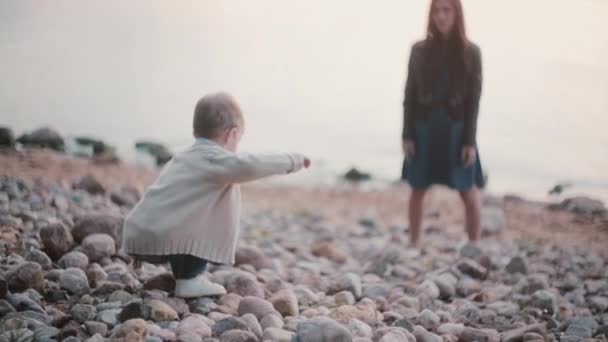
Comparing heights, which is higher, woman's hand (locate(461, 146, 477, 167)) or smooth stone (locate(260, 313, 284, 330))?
woman's hand (locate(461, 146, 477, 167))

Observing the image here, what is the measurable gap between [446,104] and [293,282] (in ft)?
5.28

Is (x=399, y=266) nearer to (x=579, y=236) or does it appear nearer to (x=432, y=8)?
(x=432, y=8)

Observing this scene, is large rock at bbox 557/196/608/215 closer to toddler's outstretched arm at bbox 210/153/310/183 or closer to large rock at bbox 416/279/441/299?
large rock at bbox 416/279/441/299

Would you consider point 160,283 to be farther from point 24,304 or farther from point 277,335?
point 277,335

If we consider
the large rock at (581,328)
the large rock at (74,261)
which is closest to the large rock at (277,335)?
the large rock at (74,261)

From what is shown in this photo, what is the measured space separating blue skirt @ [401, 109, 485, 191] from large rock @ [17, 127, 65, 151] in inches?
128

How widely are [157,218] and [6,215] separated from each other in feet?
4.30

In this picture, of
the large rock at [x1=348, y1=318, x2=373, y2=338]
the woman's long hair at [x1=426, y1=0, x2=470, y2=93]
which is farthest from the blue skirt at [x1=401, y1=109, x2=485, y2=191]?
the large rock at [x1=348, y1=318, x2=373, y2=338]

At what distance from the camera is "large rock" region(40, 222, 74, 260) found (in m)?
3.18

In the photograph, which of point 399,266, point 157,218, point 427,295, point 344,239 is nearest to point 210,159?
point 157,218

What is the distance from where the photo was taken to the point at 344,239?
5.54 metres

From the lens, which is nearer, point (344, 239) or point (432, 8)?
point (432, 8)

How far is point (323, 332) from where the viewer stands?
2.33 m

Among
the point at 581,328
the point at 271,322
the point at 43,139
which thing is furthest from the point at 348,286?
the point at 43,139
